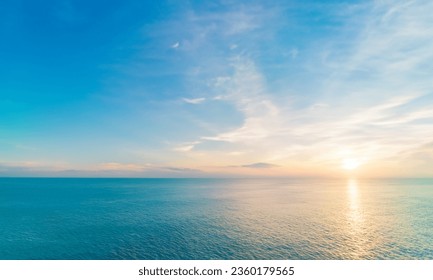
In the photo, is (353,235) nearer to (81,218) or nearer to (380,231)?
(380,231)

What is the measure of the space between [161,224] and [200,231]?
16.0m

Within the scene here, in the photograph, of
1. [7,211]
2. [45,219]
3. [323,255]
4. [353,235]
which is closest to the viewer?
[323,255]

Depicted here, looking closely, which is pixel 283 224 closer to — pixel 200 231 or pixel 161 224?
pixel 200 231

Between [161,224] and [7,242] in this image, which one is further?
[161,224]

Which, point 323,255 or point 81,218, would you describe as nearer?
point 323,255

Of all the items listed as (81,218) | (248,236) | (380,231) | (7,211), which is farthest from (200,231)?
(7,211)

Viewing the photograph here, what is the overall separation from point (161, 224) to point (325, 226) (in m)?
54.2

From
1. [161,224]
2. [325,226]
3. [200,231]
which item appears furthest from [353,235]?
[161,224]

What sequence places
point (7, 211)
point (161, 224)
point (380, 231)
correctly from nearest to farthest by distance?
point (380, 231)
point (161, 224)
point (7, 211)

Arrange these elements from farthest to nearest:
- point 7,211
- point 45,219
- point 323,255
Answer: point 7,211 → point 45,219 → point 323,255

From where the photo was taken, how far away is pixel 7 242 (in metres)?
61.2

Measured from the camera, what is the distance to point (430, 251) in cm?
5519
